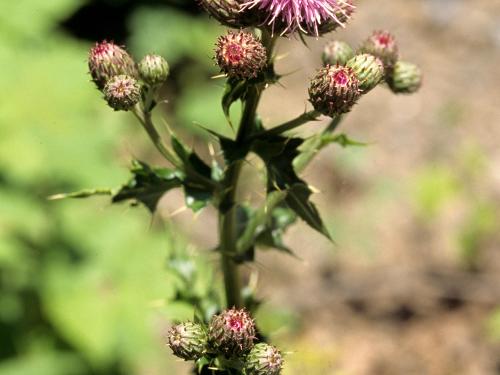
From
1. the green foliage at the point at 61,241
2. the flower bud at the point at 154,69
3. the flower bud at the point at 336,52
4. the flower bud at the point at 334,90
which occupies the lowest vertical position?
the flower bud at the point at 334,90

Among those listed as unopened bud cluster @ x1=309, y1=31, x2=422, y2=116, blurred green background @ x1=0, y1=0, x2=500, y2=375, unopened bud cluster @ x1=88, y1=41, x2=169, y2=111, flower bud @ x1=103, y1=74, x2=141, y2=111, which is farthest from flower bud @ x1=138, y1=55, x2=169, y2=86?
blurred green background @ x1=0, y1=0, x2=500, y2=375

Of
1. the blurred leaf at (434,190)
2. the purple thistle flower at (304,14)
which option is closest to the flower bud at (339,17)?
the purple thistle flower at (304,14)

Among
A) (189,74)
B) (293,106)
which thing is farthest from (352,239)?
(189,74)

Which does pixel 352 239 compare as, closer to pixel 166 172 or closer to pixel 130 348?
pixel 130 348

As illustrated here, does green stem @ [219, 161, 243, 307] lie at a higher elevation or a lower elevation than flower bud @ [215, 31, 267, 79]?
lower

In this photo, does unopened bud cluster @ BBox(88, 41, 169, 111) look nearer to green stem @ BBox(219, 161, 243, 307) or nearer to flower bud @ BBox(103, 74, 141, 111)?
flower bud @ BBox(103, 74, 141, 111)

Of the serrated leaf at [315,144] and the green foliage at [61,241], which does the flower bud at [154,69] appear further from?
the green foliage at [61,241]

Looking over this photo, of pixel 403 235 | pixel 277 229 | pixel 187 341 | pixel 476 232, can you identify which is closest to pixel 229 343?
pixel 187 341
